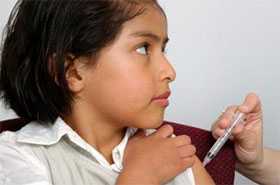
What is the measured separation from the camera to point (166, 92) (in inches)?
39.9

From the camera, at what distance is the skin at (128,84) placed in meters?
0.98

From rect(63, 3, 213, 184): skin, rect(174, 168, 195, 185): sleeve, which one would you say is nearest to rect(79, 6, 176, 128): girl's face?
rect(63, 3, 213, 184): skin

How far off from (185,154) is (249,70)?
0.64 meters

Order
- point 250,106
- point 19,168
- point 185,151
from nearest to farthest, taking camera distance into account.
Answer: point 19,168
point 185,151
point 250,106

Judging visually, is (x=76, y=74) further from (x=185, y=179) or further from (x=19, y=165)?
(x=185, y=179)

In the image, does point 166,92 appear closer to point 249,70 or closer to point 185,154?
point 185,154

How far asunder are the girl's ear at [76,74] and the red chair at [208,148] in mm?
196

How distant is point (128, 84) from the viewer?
98 centimetres

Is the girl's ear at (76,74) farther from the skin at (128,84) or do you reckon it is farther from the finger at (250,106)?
the finger at (250,106)

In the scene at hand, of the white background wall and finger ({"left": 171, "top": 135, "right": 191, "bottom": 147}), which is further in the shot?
the white background wall

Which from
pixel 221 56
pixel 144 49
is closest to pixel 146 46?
pixel 144 49

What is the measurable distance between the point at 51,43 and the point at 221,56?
0.75 metres

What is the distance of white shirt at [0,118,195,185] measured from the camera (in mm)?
909

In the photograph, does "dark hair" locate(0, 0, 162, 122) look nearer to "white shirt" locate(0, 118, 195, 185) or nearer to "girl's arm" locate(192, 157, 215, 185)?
"white shirt" locate(0, 118, 195, 185)
